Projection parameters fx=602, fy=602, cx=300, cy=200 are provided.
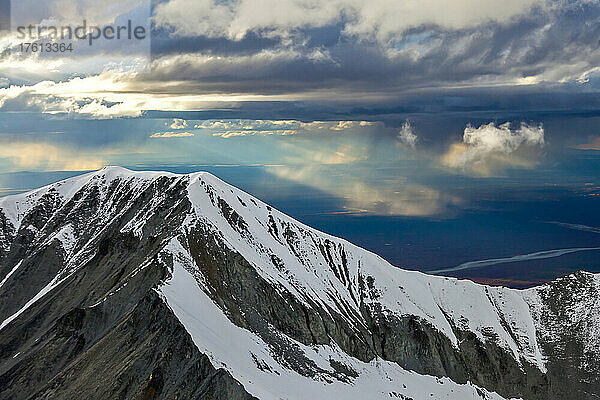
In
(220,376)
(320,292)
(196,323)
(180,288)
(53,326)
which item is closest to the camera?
(220,376)

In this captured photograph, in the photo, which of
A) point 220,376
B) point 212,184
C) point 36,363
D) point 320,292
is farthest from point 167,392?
point 212,184

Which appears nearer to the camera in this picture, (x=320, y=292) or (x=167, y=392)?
(x=167, y=392)

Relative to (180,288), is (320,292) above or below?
below

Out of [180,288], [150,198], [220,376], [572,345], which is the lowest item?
[572,345]

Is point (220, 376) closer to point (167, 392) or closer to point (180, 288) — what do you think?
point (167, 392)

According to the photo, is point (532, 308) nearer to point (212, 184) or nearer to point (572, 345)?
point (572, 345)

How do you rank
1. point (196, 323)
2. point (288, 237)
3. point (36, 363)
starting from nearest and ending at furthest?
point (196, 323), point (36, 363), point (288, 237)
